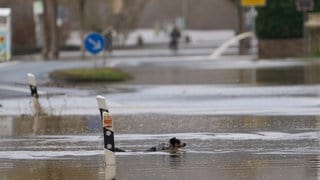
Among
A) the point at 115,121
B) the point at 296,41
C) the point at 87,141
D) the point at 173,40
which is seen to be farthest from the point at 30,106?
the point at 173,40

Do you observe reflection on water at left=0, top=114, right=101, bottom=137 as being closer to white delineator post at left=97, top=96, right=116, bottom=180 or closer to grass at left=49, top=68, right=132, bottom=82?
white delineator post at left=97, top=96, right=116, bottom=180

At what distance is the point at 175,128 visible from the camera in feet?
Answer: 58.0

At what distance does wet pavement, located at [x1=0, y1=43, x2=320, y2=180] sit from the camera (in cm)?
1263

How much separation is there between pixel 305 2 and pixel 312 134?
1091 inches

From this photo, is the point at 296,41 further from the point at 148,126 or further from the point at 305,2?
the point at 148,126

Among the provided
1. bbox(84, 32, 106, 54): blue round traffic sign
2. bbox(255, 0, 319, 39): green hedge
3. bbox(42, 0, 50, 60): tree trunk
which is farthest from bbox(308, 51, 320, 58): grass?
bbox(84, 32, 106, 54): blue round traffic sign

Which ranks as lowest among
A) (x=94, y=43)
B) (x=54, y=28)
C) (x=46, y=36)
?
(x=46, y=36)

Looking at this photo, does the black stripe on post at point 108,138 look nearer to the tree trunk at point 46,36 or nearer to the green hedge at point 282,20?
the green hedge at point 282,20

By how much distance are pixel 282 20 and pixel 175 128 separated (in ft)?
94.4

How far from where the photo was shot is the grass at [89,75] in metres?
31.6

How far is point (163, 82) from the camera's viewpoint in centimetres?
3134

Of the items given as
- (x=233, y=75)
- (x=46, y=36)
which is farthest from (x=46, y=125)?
(x=46, y=36)

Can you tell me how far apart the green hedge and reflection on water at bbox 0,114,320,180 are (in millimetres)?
26144

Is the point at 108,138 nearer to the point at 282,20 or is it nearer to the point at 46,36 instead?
the point at 282,20
